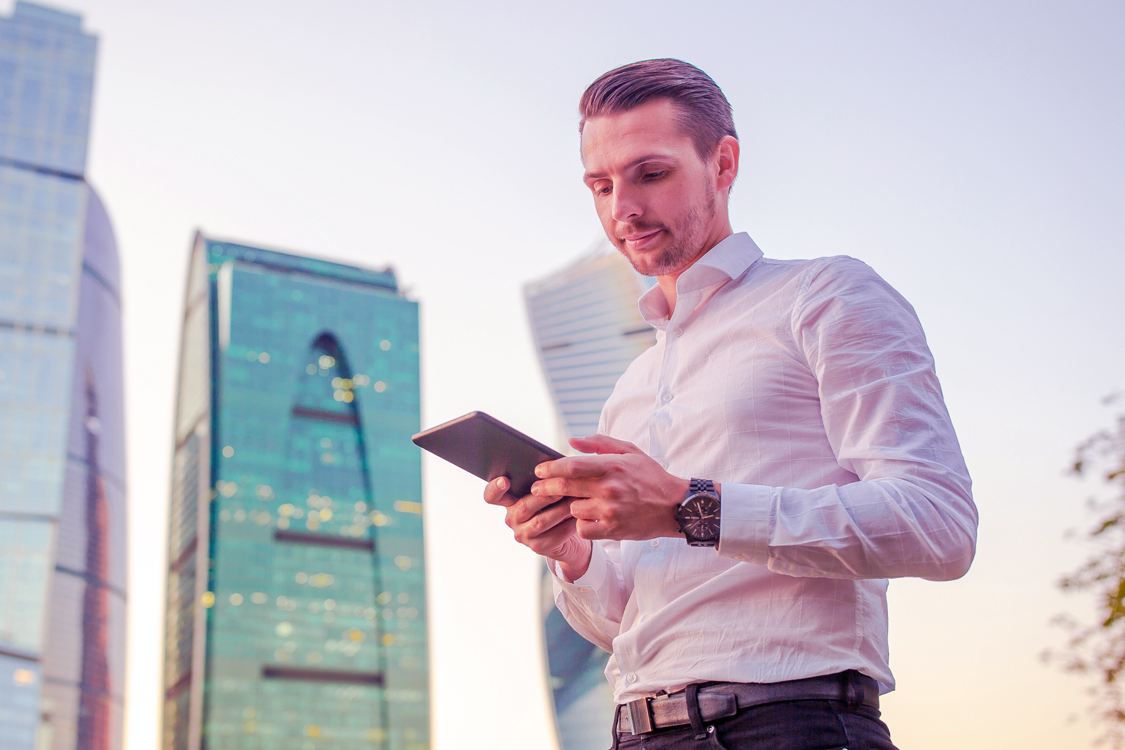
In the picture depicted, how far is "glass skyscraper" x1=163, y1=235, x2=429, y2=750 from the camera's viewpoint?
5884 centimetres

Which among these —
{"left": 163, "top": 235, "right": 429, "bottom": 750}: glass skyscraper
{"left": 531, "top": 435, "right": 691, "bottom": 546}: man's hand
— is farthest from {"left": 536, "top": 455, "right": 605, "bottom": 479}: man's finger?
{"left": 163, "top": 235, "right": 429, "bottom": 750}: glass skyscraper

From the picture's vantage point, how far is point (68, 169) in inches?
2163

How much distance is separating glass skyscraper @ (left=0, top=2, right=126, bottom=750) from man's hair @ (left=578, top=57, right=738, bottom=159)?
48.1m

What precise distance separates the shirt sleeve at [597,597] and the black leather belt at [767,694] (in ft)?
1.11

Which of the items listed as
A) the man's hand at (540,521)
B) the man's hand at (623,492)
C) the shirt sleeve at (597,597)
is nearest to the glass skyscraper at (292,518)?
the shirt sleeve at (597,597)

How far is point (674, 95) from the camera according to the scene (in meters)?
1.73

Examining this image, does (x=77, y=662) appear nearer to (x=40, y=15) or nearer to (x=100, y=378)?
(x=100, y=378)

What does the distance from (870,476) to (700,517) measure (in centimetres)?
26

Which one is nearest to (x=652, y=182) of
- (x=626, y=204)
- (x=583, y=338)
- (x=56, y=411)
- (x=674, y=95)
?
(x=626, y=204)

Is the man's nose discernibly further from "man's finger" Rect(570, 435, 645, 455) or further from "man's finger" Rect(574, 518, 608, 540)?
"man's finger" Rect(574, 518, 608, 540)

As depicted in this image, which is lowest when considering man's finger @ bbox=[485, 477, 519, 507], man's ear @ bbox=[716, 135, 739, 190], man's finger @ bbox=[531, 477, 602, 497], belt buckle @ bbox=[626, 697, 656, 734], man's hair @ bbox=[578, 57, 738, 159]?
belt buckle @ bbox=[626, 697, 656, 734]

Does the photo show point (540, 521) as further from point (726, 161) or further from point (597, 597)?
point (726, 161)

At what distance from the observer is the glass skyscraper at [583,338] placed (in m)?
39.8

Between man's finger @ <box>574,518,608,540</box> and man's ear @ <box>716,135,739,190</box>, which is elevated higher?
man's ear @ <box>716,135,739,190</box>
